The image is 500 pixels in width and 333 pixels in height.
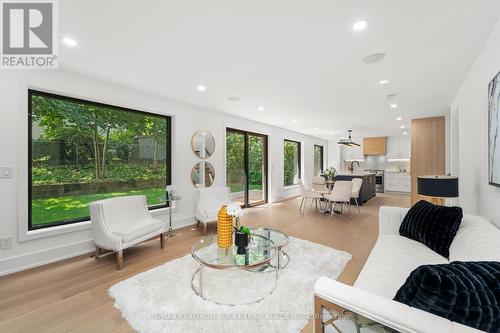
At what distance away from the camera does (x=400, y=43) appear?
2.17 metres

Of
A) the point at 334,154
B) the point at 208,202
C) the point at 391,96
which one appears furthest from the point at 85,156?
the point at 334,154

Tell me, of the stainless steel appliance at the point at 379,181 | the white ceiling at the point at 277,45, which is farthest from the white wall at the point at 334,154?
the white ceiling at the point at 277,45

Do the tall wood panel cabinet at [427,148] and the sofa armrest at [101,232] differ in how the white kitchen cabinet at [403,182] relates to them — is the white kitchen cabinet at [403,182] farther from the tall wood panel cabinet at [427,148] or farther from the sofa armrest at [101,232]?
the sofa armrest at [101,232]

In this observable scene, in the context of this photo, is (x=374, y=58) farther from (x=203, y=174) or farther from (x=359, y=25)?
(x=203, y=174)

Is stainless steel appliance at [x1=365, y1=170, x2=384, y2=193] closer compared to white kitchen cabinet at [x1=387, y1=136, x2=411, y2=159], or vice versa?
white kitchen cabinet at [x1=387, y1=136, x2=411, y2=159]

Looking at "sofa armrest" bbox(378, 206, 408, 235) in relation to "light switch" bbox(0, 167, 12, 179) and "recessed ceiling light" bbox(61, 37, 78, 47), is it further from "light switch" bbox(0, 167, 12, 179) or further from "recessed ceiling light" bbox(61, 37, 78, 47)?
"light switch" bbox(0, 167, 12, 179)

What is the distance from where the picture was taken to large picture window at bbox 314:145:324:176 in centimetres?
974

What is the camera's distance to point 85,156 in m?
3.25

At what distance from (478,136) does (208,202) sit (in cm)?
396

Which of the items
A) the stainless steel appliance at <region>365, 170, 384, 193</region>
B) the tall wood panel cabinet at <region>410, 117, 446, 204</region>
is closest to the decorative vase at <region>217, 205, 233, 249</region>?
the tall wood panel cabinet at <region>410, 117, 446, 204</region>

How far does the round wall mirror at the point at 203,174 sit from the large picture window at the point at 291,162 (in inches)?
136

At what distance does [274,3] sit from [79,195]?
3.58m

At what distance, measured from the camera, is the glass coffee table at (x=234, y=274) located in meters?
1.96

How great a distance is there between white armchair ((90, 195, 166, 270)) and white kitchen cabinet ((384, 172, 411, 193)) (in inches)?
366
